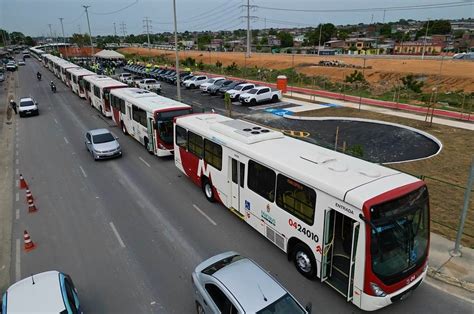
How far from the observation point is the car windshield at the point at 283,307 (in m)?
Answer: 6.24

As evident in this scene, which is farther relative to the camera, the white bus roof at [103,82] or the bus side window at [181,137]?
the white bus roof at [103,82]

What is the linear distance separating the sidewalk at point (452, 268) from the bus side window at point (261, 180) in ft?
15.9

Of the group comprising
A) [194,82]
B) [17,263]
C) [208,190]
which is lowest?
[17,263]

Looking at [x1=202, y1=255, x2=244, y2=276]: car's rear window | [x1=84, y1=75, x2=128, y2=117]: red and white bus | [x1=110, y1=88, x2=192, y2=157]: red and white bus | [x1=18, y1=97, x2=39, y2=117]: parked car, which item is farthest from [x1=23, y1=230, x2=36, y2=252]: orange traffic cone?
[x1=18, y1=97, x2=39, y2=117]: parked car

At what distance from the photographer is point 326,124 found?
86.2 ft

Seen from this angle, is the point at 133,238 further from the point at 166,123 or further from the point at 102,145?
the point at 102,145

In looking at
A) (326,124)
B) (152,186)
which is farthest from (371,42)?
(152,186)

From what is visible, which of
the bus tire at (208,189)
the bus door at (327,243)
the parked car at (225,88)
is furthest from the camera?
the parked car at (225,88)

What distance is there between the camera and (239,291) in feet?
21.4

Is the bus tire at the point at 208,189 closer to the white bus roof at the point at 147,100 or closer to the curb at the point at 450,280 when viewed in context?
the white bus roof at the point at 147,100

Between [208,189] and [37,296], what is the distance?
7.53 meters

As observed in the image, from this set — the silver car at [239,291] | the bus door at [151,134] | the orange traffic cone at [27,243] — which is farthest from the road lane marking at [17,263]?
→ the bus door at [151,134]

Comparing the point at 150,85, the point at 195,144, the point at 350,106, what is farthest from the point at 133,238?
the point at 150,85

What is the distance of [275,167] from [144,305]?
4.85m
